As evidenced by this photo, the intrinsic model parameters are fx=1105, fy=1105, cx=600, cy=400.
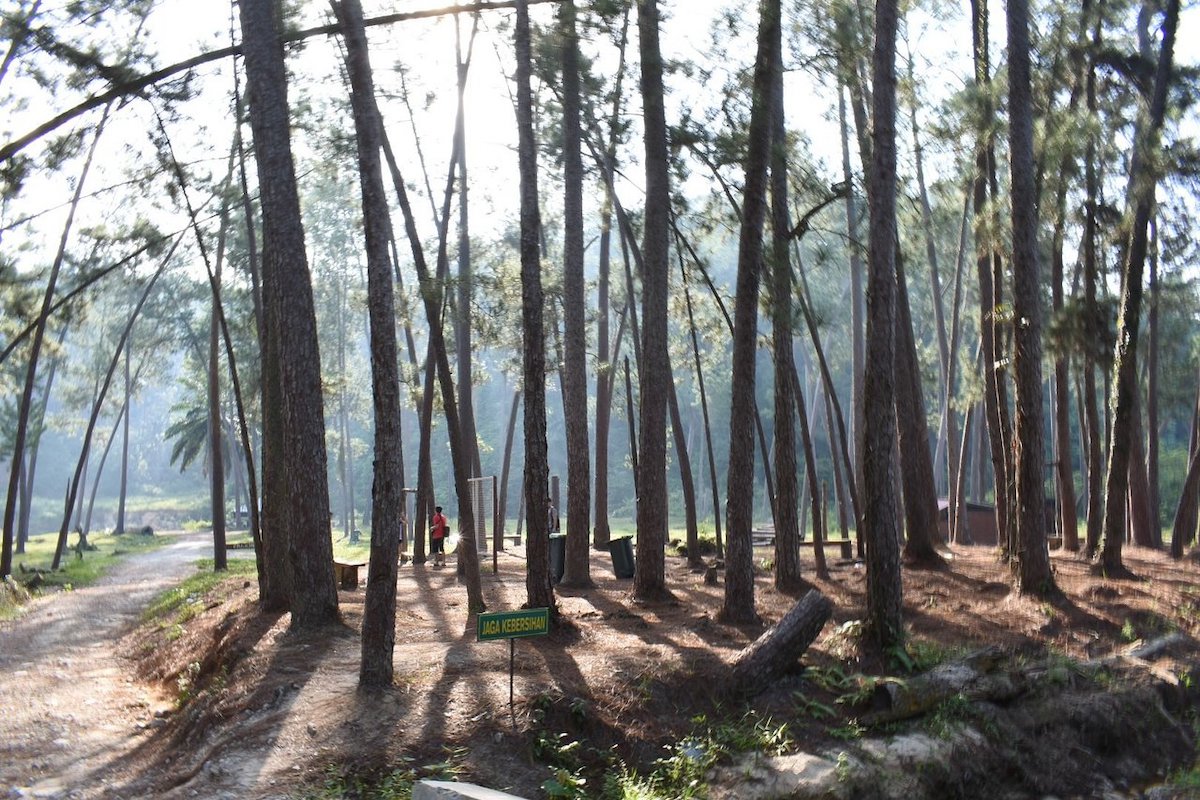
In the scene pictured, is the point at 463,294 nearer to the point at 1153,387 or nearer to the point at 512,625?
the point at 512,625

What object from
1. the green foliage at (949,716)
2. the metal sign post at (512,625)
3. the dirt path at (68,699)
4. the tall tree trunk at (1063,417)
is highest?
the tall tree trunk at (1063,417)

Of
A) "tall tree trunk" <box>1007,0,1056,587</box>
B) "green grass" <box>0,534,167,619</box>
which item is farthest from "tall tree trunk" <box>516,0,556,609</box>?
"green grass" <box>0,534,167,619</box>

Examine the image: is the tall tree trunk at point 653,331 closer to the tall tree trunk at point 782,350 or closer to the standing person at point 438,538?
the tall tree trunk at point 782,350

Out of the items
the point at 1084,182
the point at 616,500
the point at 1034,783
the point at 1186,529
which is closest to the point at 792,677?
the point at 1034,783

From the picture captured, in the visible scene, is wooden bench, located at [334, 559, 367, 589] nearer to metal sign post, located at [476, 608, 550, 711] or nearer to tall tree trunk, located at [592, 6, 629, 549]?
tall tree trunk, located at [592, 6, 629, 549]

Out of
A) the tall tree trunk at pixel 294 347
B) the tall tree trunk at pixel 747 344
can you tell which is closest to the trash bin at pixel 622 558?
the tall tree trunk at pixel 747 344

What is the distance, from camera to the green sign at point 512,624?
819 cm

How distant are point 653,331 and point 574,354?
9.20 ft

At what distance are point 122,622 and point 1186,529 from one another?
753 inches

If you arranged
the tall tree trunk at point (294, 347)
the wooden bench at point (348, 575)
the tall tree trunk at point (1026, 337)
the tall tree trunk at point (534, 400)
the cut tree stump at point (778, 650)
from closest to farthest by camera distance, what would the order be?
the cut tree stump at point (778, 650), the tall tree trunk at point (534, 400), the tall tree trunk at point (294, 347), the tall tree trunk at point (1026, 337), the wooden bench at point (348, 575)

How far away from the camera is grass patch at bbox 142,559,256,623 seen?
16.1m

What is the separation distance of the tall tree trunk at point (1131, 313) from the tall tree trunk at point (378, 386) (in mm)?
10747

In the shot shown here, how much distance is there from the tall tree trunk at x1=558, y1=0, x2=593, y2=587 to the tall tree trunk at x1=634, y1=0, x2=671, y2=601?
1.06 m

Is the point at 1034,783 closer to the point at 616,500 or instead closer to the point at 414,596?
the point at 414,596
